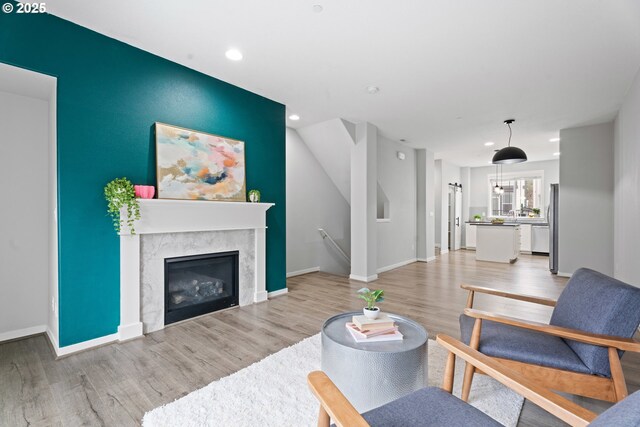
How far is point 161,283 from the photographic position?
10.0ft

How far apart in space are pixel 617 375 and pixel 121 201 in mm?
3597

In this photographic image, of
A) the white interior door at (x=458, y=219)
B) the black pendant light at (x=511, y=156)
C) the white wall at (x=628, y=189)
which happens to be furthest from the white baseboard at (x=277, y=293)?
the white interior door at (x=458, y=219)

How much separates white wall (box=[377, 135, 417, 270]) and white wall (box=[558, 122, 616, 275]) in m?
2.90

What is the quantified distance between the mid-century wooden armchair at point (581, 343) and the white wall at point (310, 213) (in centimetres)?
406

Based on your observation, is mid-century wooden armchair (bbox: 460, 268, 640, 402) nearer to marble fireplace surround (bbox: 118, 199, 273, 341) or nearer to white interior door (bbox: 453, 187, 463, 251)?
marble fireplace surround (bbox: 118, 199, 273, 341)

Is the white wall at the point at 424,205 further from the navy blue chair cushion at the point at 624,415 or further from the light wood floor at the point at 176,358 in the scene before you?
the navy blue chair cushion at the point at 624,415

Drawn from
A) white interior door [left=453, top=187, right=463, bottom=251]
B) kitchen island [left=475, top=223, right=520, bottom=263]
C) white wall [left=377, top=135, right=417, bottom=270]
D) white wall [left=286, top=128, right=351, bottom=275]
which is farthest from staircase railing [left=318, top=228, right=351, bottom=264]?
white interior door [left=453, top=187, right=463, bottom=251]

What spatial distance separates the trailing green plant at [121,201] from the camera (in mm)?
2633

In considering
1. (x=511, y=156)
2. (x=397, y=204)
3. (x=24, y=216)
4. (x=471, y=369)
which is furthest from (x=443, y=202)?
(x=24, y=216)

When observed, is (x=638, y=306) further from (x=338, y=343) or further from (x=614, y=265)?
(x=614, y=265)

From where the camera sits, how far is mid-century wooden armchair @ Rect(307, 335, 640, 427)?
95cm

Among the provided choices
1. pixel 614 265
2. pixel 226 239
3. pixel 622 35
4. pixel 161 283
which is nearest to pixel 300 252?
pixel 226 239

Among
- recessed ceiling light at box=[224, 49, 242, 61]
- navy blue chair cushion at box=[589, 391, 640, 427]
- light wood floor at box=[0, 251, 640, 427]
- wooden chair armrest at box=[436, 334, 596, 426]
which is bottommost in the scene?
light wood floor at box=[0, 251, 640, 427]

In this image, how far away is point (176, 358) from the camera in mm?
2451
